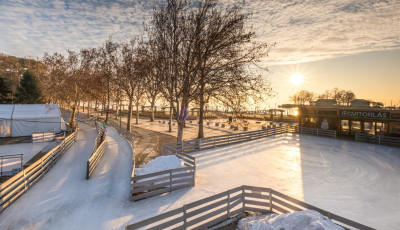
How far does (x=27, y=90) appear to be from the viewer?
4400 centimetres

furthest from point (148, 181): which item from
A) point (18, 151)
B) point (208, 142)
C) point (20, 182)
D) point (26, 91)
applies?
point (26, 91)

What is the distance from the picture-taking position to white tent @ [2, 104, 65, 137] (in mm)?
24531

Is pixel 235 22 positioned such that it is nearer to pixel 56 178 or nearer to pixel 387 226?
pixel 387 226

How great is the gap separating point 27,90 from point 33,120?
1050 inches

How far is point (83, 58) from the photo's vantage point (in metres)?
36.1

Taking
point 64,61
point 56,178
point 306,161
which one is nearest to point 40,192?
point 56,178

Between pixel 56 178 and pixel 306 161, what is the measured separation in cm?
1646

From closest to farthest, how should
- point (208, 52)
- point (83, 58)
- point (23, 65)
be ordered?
point (208, 52)
point (83, 58)
point (23, 65)

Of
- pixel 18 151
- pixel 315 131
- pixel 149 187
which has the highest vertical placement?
pixel 315 131

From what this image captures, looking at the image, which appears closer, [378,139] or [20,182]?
[20,182]

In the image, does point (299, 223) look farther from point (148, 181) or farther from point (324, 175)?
point (324, 175)

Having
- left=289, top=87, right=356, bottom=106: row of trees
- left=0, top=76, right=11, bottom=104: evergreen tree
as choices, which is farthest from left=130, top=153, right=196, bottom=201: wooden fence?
left=289, top=87, right=356, bottom=106: row of trees

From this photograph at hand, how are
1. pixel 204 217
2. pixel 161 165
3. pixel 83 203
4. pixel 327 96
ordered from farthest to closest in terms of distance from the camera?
pixel 327 96 < pixel 161 165 < pixel 83 203 < pixel 204 217

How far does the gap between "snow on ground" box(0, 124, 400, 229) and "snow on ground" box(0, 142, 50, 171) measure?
2.89 meters
